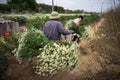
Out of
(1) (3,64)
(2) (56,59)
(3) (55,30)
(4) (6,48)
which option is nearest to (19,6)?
(4) (6,48)

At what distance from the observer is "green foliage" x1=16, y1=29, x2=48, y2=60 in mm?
11281

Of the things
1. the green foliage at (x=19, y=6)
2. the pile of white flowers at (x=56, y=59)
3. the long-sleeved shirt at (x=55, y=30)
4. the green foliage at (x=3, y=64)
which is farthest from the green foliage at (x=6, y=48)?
the green foliage at (x=19, y=6)

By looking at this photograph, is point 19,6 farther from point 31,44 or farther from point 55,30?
point 31,44

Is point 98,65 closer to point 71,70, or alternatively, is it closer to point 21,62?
point 71,70

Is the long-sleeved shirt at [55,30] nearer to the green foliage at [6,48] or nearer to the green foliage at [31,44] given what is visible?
the green foliage at [31,44]

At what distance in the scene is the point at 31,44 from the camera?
11.4 m

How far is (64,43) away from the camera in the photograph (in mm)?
10477

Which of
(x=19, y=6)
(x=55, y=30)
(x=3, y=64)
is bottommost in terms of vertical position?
(x=19, y=6)

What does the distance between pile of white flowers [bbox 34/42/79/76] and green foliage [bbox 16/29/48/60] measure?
2.89 ft

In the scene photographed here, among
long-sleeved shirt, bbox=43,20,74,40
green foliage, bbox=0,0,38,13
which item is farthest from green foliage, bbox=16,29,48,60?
green foliage, bbox=0,0,38,13

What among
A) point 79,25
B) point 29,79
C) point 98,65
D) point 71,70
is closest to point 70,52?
point 71,70

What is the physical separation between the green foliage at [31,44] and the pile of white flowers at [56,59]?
0.88m

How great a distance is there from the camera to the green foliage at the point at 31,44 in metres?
11.3

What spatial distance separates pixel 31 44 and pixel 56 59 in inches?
64.5
